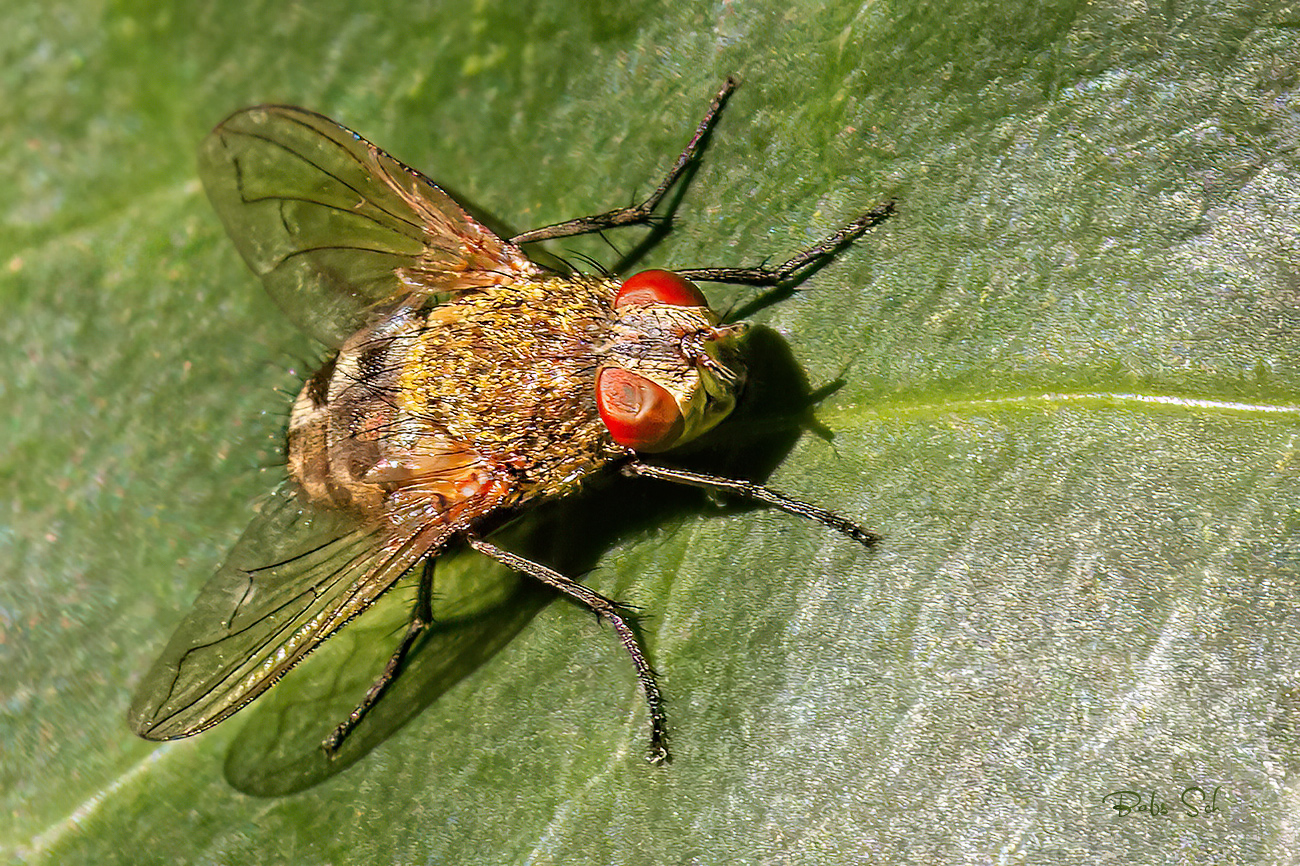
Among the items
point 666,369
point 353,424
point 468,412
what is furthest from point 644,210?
point 353,424

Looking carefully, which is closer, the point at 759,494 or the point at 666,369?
the point at 666,369

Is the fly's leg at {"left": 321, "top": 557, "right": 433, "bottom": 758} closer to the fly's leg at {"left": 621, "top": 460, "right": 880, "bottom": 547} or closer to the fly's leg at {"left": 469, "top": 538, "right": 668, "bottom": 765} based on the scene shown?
the fly's leg at {"left": 469, "top": 538, "right": 668, "bottom": 765}

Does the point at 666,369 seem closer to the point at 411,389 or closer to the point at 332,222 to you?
the point at 411,389

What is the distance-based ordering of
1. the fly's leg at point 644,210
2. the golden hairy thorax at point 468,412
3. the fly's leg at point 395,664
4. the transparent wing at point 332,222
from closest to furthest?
the golden hairy thorax at point 468,412, the fly's leg at point 644,210, the fly's leg at point 395,664, the transparent wing at point 332,222

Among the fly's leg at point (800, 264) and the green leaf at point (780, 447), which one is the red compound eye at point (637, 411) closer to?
the green leaf at point (780, 447)

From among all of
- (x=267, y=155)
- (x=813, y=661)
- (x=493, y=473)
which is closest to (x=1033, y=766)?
(x=813, y=661)

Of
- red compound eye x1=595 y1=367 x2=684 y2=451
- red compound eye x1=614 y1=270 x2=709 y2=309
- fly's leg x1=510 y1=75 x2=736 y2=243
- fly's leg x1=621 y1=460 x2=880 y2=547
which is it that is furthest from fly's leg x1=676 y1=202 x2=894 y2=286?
Answer: fly's leg x1=621 y1=460 x2=880 y2=547

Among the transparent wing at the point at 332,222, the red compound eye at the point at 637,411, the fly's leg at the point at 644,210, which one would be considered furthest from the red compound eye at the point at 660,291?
the transparent wing at the point at 332,222
